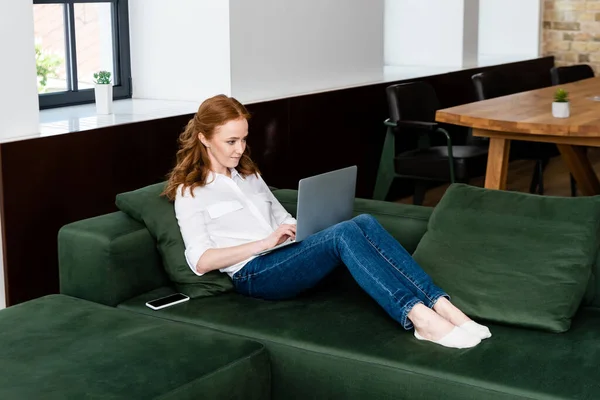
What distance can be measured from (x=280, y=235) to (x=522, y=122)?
1.77 metres

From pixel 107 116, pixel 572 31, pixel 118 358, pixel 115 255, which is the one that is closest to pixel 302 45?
pixel 107 116

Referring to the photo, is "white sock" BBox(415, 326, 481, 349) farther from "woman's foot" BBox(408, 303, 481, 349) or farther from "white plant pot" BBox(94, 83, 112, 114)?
"white plant pot" BBox(94, 83, 112, 114)

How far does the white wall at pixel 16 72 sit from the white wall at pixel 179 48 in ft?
4.04

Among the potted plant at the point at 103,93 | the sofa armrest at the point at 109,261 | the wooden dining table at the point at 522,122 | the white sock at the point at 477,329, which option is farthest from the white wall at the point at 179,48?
the white sock at the point at 477,329

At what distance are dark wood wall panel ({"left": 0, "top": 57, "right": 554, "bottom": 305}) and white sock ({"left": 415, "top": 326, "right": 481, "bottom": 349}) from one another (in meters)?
1.86

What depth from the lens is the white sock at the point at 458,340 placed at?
9.82ft

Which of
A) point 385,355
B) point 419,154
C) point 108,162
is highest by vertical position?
point 108,162

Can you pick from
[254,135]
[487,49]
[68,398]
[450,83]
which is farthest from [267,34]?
[487,49]

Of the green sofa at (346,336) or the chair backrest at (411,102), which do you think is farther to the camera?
the chair backrest at (411,102)

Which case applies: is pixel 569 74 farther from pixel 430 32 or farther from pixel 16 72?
pixel 16 72

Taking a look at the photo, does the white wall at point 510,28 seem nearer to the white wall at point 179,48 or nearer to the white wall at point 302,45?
the white wall at point 302,45

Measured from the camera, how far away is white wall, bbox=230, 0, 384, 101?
5188mm

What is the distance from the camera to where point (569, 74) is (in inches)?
275

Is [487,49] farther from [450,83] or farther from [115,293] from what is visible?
[115,293]
